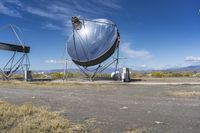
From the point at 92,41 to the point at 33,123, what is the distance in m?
31.6

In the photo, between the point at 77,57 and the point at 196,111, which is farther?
the point at 77,57

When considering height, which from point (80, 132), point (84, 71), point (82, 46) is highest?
point (82, 46)

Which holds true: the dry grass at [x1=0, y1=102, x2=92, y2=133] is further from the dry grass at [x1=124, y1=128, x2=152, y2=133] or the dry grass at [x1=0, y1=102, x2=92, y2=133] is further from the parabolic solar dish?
the parabolic solar dish

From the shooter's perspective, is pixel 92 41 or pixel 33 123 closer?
pixel 33 123

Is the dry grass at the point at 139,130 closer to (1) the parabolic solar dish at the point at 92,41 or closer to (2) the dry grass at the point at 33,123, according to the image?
(2) the dry grass at the point at 33,123

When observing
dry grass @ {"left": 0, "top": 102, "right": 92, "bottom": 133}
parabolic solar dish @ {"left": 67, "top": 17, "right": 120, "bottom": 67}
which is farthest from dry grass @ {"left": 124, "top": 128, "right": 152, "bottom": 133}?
parabolic solar dish @ {"left": 67, "top": 17, "right": 120, "bottom": 67}

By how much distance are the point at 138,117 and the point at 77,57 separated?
1209 inches

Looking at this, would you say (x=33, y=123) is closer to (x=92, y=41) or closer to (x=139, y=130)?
(x=139, y=130)

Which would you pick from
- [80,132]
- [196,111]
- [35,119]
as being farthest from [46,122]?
[196,111]

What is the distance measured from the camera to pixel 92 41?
4291 centimetres

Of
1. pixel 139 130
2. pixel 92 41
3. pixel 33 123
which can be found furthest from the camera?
pixel 92 41

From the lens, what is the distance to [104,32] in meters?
42.0

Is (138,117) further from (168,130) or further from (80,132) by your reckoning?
(80,132)

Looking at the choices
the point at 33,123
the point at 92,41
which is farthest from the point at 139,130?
the point at 92,41
